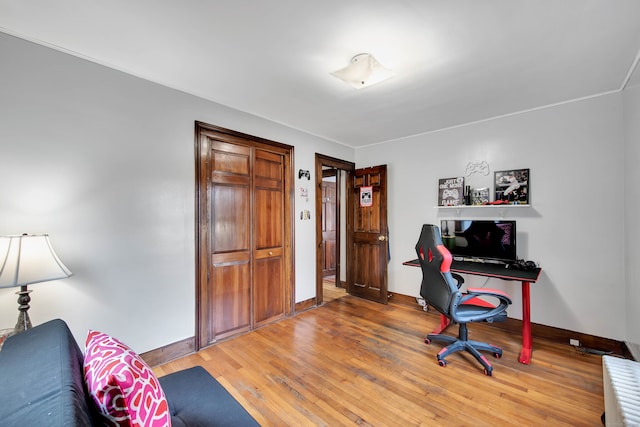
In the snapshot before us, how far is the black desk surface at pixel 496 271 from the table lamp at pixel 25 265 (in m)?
3.33

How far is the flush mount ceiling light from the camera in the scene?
1.95 metres

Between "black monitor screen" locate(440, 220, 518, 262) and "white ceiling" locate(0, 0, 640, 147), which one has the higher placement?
"white ceiling" locate(0, 0, 640, 147)

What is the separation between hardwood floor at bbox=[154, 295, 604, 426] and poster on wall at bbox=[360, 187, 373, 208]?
76.3 inches

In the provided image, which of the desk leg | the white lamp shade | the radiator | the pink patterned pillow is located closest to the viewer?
the pink patterned pillow

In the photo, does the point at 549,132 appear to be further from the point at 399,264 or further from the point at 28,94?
the point at 28,94

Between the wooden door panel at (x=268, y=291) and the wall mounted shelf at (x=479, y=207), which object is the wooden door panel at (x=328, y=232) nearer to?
the wooden door panel at (x=268, y=291)

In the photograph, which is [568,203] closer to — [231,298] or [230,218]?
[230,218]

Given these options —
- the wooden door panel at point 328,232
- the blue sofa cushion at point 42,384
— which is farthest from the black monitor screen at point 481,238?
the blue sofa cushion at point 42,384

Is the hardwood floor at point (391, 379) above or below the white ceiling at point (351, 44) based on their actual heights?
below

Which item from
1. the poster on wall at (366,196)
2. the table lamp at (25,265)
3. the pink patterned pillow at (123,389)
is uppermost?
the poster on wall at (366,196)

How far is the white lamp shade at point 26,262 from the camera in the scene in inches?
59.2

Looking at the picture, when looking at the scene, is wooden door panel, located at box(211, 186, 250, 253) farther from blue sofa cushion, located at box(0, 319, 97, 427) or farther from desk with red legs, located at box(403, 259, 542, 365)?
desk with red legs, located at box(403, 259, 542, 365)

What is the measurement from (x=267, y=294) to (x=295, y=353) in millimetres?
900

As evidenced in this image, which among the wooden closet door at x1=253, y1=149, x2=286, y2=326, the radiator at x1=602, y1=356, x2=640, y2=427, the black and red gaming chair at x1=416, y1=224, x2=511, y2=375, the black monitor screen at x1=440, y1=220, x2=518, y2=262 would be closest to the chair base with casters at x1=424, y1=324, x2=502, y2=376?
the black and red gaming chair at x1=416, y1=224, x2=511, y2=375
